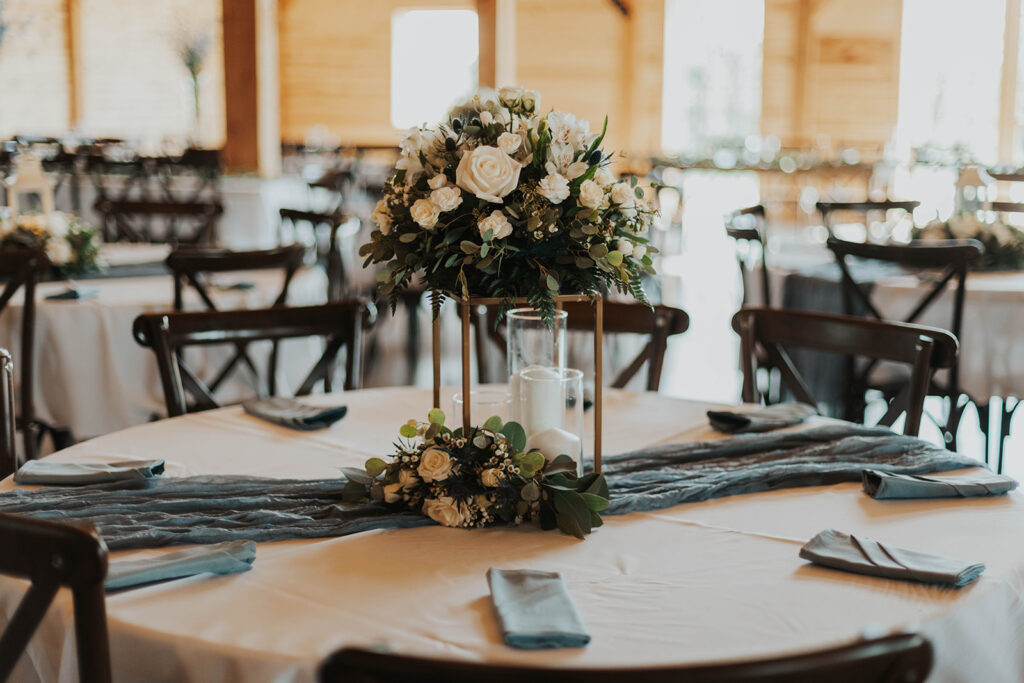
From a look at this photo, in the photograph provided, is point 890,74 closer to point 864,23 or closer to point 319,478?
point 864,23

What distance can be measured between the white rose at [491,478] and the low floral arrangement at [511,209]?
235 mm

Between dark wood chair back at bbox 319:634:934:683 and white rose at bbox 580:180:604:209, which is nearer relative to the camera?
dark wood chair back at bbox 319:634:934:683

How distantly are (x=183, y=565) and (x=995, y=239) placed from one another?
3646mm

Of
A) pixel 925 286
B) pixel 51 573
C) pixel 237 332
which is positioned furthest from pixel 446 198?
pixel 925 286

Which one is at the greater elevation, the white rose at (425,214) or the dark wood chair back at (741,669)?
the white rose at (425,214)

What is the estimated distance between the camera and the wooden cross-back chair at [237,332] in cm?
241

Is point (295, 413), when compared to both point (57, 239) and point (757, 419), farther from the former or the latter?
point (57, 239)

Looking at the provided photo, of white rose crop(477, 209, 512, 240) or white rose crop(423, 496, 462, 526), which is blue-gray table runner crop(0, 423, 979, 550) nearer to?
white rose crop(423, 496, 462, 526)

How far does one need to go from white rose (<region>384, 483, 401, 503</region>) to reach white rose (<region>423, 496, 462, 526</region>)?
5 cm

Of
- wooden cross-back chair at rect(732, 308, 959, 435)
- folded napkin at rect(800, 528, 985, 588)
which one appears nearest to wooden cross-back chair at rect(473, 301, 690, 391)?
wooden cross-back chair at rect(732, 308, 959, 435)

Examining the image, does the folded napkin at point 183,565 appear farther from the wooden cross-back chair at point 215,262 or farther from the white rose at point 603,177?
the wooden cross-back chair at point 215,262

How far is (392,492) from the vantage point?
5.02 ft

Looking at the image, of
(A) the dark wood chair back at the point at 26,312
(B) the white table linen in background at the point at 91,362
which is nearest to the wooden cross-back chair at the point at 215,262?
(B) the white table linen in background at the point at 91,362

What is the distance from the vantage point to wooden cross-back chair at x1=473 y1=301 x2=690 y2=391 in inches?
102
